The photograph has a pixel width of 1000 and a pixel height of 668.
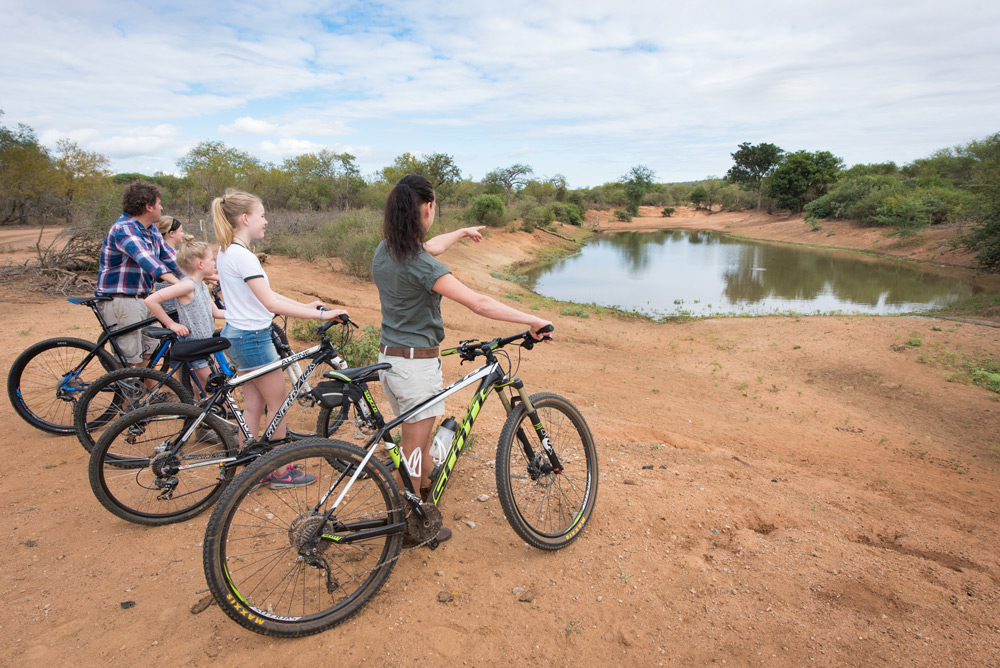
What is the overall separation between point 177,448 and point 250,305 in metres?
0.93

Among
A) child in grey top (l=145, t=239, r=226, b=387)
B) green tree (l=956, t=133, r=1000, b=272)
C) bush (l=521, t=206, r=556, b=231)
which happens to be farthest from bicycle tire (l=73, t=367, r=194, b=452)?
bush (l=521, t=206, r=556, b=231)

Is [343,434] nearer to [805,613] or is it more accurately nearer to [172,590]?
[172,590]

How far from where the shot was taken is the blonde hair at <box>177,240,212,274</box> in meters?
3.90

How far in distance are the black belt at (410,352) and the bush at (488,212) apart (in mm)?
33194

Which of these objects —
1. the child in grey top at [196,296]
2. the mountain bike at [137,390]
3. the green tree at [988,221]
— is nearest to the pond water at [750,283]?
the green tree at [988,221]

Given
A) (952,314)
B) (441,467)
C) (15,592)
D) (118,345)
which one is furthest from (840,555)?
(952,314)

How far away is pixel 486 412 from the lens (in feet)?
17.5

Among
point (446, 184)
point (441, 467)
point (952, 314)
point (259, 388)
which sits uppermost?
point (446, 184)

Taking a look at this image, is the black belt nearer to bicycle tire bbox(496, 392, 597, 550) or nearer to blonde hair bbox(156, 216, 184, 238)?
bicycle tire bbox(496, 392, 597, 550)

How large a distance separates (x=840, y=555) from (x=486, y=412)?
3225 mm

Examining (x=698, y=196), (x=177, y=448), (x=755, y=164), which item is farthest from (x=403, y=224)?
(x=698, y=196)

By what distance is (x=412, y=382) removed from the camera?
8.45 feet

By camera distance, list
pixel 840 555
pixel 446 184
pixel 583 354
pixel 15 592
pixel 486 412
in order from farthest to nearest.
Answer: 1. pixel 446 184
2. pixel 583 354
3. pixel 486 412
4. pixel 840 555
5. pixel 15 592

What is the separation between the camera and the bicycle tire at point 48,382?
13.4ft
